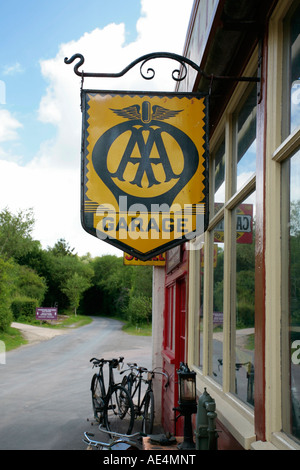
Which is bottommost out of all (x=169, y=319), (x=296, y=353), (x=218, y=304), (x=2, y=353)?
(x=2, y=353)

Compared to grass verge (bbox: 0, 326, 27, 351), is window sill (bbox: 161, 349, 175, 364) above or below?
above

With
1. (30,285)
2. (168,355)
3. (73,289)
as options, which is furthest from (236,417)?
(73,289)

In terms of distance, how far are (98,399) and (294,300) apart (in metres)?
6.88

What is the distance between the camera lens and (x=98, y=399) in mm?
8531

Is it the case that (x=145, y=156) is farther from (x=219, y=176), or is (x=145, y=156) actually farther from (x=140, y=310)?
(x=140, y=310)

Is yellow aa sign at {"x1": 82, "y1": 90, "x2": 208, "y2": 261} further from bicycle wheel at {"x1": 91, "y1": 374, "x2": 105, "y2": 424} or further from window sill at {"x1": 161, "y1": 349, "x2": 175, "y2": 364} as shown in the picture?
bicycle wheel at {"x1": 91, "y1": 374, "x2": 105, "y2": 424}

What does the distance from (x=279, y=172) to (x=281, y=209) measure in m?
0.18

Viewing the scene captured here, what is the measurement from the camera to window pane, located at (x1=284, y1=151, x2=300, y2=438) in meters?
2.21

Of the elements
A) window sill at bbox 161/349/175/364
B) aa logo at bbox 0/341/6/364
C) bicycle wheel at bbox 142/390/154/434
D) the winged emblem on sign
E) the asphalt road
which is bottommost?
aa logo at bbox 0/341/6/364

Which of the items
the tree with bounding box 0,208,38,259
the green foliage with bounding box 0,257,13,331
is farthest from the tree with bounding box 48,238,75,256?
the green foliage with bounding box 0,257,13,331

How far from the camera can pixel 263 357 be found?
249 cm

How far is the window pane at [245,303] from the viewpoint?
2955 mm

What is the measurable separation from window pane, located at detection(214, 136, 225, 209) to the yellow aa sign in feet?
4.13
